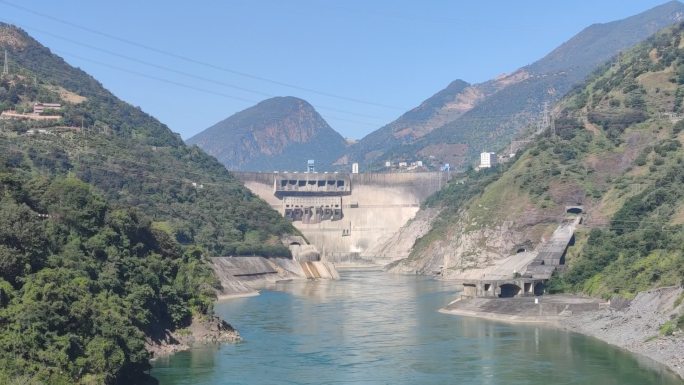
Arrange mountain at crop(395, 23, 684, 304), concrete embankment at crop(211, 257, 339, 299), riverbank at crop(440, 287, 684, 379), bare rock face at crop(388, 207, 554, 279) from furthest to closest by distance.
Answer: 1. bare rock face at crop(388, 207, 554, 279)
2. concrete embankment at crop(211, 257, 339, 299)
3. mountain at crop(395, 23, 684, 304)
4. riverbank at crop(440, 287, 684, 379)

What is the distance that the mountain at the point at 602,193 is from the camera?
89.4 meters

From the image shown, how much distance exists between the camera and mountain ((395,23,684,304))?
89431 mm

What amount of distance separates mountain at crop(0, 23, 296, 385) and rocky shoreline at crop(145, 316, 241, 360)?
0.38 metres

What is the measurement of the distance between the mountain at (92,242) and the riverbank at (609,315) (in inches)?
830

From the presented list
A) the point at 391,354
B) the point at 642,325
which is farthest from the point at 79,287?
the point at 642,325

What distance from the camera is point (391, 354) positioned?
63875 mm

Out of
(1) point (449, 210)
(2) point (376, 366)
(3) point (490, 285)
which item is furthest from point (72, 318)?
(1) point (449, 210)

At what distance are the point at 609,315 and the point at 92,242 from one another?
3246 cm

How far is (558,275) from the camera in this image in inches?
3772

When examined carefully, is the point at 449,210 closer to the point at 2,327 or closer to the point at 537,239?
the point at 537,239

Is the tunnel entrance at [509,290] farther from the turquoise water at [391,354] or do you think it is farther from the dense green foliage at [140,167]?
the dense green foliage at [140,167]

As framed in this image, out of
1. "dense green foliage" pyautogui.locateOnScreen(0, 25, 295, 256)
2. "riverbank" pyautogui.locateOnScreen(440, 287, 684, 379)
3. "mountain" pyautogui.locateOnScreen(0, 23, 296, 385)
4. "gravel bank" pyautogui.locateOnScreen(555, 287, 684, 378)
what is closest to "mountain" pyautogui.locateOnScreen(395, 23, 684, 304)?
"riverbank" pyautogui.locateOnScreen(440, 287, 684, 379)

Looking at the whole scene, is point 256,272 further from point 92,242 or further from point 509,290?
point 92,242

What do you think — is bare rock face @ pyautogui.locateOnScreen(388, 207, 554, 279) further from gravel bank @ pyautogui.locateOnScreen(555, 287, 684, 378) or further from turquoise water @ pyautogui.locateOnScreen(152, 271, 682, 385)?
gravel bank @ pyautogui.locateOnScreen(555, 287, 684, 378)
